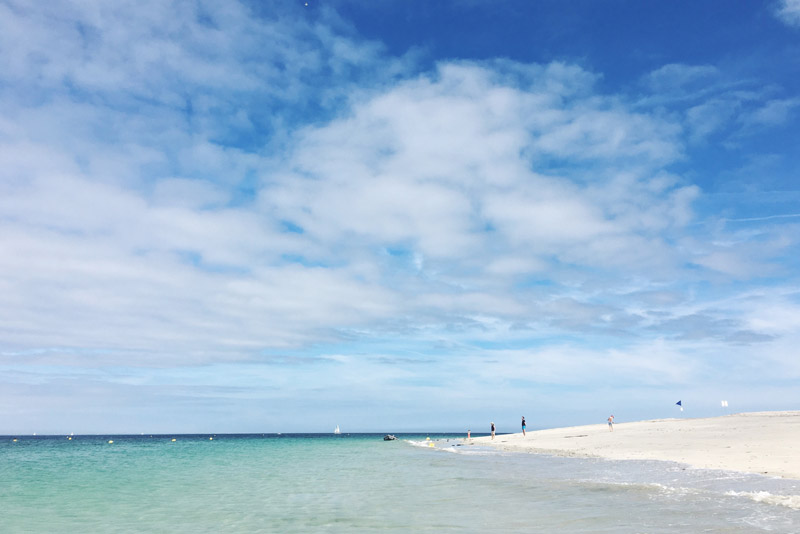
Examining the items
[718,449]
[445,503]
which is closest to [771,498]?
[445,503]

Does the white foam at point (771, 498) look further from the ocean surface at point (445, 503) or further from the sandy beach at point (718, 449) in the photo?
the sandy beach at point (718, 449)

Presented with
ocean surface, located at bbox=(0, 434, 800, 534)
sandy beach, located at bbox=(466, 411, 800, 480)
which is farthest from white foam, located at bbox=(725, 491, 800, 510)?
sandy beach, located at bbox=(466, 411, 800, 480)

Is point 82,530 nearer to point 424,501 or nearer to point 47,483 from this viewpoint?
point 424,501

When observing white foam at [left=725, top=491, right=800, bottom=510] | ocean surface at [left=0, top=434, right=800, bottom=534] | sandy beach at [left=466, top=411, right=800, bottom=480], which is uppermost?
sandy beach at [left=466, top=411, right=800, bottom=480]

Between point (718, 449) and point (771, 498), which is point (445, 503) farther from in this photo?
point (718, 449)

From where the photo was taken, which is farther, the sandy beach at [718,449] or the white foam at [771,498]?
the sandy beach at [718,449]

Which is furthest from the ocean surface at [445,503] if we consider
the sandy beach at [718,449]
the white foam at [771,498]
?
the sandy beach at [718,449]

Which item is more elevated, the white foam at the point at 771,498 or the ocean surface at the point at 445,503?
the white foam at the point at 771,498

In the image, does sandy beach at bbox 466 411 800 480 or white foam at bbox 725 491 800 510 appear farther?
sandy beach at bbox 466 411 800 480

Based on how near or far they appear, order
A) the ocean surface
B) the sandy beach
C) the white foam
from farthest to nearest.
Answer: the sandy beach → the white foam → the ocean surface

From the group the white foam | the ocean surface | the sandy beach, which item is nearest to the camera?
the ocean surface

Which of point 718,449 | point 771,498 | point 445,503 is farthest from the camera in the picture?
point 718,449

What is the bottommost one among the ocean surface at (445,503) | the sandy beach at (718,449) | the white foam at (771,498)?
the ocean surface at (445,503)

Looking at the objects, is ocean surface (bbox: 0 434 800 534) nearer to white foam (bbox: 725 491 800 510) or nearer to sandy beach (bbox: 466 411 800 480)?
white foam (bbox: 725 491 800 510)
